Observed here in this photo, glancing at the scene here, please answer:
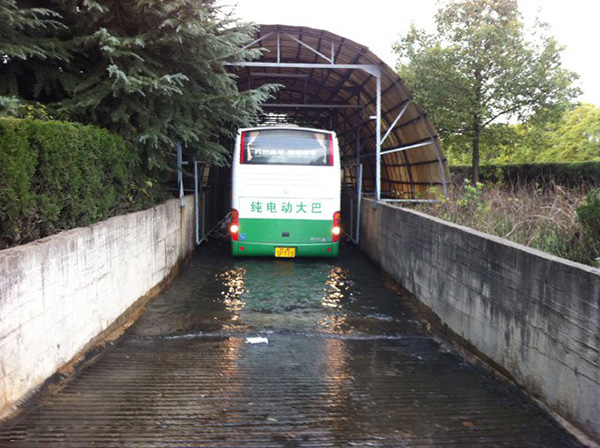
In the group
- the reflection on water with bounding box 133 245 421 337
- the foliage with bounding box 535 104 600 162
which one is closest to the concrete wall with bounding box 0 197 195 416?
the reflection on water with bounding box 133 245 421 337

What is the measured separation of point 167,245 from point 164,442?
6213 millimetres

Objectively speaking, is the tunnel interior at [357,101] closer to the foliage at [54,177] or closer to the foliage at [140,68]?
the foliage at [140,68]

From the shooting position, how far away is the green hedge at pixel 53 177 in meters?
4.53

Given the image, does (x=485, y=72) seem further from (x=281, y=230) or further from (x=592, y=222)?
(x=592, y=222)

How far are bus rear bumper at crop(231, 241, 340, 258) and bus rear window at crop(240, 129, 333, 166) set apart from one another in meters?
1.75

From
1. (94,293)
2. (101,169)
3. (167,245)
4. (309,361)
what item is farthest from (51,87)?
(309,361)

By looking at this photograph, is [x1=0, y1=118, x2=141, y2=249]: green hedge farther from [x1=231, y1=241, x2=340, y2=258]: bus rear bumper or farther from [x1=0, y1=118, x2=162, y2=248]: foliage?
[x1=231, y1=241, x2=340, y2=258]: bus rear bumper

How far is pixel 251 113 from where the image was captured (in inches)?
409

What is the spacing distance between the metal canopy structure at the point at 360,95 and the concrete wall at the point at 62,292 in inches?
193

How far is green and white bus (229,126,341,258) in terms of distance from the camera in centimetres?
1183

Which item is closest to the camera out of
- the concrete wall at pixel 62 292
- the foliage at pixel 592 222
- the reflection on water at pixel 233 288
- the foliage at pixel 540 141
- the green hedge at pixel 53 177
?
the concrete wall at pixel 62 292

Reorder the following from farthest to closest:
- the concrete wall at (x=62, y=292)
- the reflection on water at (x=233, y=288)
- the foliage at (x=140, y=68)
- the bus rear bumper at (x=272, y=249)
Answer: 1. the bus rear bumper at (x=272, y=249)
2. the reflection on water at (x=233, y=288)
3. the foliage at (x=140, y=68)
4. the concrete wall at (x=62, y=292)

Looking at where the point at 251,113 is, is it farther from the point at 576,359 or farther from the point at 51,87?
the point at 576,359

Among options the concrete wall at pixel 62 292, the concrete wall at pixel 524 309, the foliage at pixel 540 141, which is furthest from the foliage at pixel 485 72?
the concrete wall at pixel 62 292
